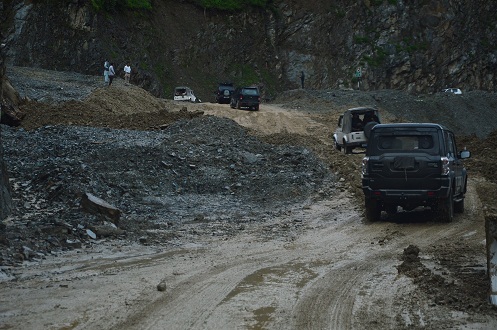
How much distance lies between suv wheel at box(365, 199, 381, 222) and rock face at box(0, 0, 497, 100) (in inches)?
1893

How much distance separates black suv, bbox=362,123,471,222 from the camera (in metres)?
15.8


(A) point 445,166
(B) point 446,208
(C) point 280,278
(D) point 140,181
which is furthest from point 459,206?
(C) point 280,278

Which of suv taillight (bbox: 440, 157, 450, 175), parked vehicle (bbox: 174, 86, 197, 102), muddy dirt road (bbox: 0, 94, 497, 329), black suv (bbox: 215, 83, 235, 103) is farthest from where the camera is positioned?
parked vehicle (bbox: 174, 86, 197, 102)

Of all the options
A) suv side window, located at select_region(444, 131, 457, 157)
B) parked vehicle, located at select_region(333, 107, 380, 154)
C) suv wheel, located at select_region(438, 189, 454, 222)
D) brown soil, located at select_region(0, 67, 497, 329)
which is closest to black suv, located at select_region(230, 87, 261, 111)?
parked vehicle, located at select_region(333, 107, 380, 154)

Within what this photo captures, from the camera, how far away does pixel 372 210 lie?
16484 mm

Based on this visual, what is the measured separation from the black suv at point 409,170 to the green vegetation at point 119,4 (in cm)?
4639

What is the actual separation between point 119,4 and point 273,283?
181 ft

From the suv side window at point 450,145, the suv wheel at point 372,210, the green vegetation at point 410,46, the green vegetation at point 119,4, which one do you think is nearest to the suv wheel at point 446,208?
the suv side window at point 450,145

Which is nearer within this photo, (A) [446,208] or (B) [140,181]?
(A) [446,208]

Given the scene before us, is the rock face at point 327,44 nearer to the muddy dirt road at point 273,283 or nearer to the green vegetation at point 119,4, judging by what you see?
the green vegetation at point 119,4

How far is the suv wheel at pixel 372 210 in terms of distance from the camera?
16344mm

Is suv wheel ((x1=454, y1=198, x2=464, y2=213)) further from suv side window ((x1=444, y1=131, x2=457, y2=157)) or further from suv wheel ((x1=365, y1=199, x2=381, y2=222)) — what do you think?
suv wheel ((x1=365, y1=199, x2=381, y2=222))

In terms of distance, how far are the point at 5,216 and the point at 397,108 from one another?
42.2 metres

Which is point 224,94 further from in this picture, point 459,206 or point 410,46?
point 459,206
